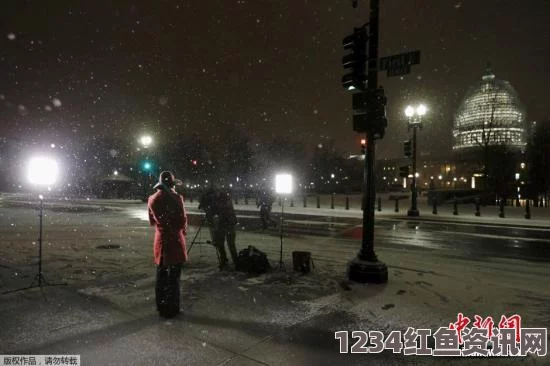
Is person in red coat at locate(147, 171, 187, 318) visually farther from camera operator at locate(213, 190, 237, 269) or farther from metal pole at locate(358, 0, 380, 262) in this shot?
metal pole at locate(358, 0, 380, 262)

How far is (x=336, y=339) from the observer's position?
502 cm

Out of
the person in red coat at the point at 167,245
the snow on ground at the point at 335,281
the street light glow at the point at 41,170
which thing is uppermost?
the street light glow at the point at 41,170

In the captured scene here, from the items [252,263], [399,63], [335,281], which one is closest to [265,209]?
[252,263]

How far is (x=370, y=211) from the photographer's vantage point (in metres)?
7.71

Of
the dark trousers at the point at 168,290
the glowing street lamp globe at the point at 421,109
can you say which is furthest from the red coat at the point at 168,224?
the glowing street lamp globe at the point at 421,109

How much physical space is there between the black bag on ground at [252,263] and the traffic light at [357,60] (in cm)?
404

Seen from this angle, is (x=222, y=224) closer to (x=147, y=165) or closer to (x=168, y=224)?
(x=168, y=224)

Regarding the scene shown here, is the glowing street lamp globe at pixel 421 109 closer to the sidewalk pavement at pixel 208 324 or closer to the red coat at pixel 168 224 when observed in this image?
the sidewalk pavement at pixel 208 324

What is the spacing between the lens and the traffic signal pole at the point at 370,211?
7.56 metres

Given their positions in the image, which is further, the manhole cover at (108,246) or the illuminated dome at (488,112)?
the illuminated dome at (488,112)

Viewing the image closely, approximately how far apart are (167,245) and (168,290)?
0.65 meters

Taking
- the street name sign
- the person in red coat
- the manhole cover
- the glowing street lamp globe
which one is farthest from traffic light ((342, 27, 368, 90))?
the glowing street lamp globe

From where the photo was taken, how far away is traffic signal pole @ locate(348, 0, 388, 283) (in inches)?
298

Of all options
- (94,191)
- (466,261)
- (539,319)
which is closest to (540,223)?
(466,261)
